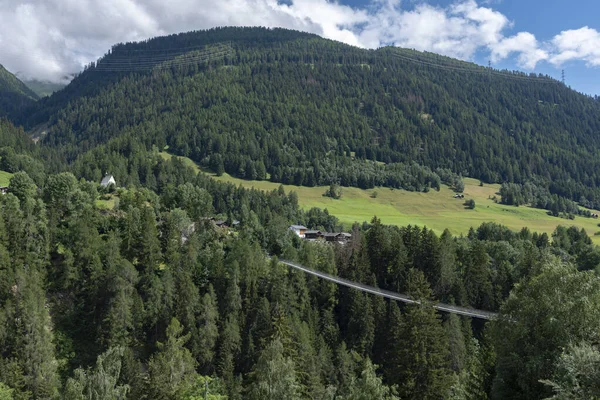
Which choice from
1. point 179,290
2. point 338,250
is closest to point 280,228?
point 338,250

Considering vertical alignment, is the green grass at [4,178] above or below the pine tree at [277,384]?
above

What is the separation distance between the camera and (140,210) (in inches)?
3029

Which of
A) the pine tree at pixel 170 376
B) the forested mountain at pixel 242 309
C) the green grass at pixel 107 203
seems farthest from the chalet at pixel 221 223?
the pine tree at pixel 170 376

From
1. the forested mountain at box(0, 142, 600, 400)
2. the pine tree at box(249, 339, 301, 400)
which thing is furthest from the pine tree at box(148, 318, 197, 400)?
the pine tree at box(249, 339, 301, 400)

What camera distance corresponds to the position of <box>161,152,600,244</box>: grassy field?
5955 inches

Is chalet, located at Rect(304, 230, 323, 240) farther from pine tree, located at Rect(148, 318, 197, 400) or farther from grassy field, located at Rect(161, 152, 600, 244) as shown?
pine tree, located at Rect(148, 318, 197, 400)

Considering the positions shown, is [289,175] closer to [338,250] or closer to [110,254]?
[338,250]

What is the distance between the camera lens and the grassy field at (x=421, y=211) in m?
151

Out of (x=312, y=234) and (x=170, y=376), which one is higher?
(x=312, y=234)

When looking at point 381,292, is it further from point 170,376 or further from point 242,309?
point 170,376

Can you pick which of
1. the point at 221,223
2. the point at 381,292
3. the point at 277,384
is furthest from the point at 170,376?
the point at 221,223

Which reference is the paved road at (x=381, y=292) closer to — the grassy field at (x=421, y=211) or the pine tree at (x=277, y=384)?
the pine tree at (x=277, y=384)

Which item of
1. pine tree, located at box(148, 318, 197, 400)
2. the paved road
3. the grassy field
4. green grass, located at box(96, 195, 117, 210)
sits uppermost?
the grassy field

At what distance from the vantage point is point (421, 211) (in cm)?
17225
